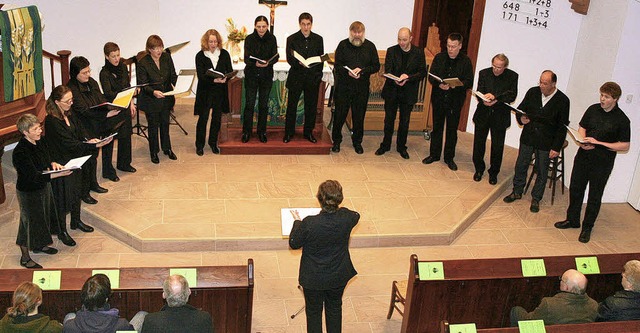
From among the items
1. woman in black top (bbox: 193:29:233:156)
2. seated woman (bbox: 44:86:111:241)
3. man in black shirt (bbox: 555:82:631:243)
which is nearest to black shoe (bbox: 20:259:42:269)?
seated woman (bbox: 44:86:111:241)

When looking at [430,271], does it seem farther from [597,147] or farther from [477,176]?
[477,176]

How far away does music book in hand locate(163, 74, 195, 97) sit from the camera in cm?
826

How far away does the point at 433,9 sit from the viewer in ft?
35.1

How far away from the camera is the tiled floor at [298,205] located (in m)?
6.89

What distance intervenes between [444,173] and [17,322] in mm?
5679

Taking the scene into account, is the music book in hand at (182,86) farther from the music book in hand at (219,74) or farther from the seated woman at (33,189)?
the seated woman at (33,189)

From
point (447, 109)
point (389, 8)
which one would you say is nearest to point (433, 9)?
point (389, 8)

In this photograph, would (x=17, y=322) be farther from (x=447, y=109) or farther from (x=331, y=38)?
(x=331, y=38)

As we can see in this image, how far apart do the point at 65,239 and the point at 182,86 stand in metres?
2.23

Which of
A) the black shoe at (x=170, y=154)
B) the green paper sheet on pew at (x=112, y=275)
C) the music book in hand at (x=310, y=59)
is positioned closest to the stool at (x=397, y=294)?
the green paper sheet on pew at (x=112, y=275)

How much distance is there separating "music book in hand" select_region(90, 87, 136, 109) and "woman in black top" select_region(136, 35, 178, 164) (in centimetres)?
38

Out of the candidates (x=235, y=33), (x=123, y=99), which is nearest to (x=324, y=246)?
(x=123, y=99)

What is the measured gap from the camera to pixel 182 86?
8422 millimetres

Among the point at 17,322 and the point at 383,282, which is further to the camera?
the point at 383,282
